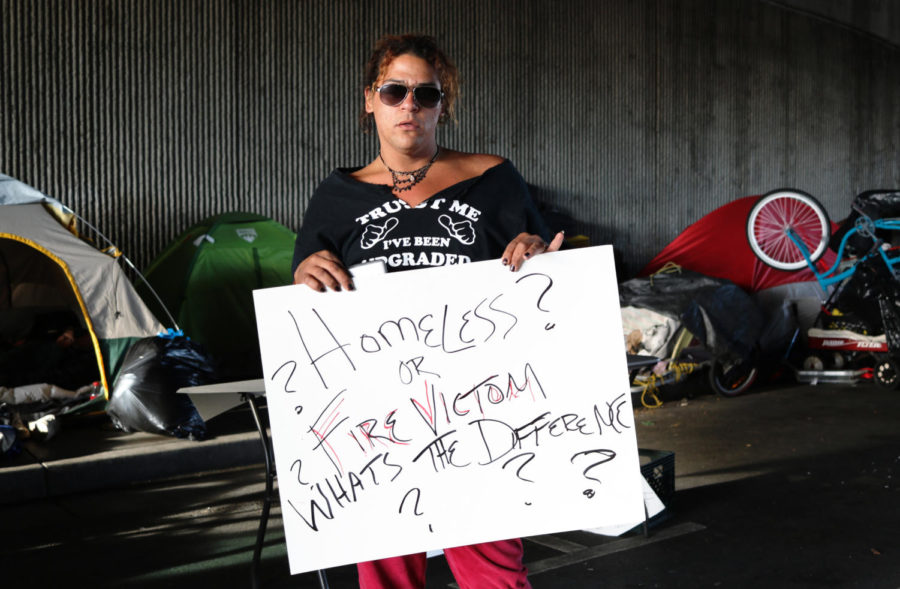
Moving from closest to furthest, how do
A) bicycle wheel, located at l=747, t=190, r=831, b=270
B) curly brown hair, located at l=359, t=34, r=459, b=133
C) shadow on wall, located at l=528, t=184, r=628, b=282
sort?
curly brown hair, located at l=359, t=34, r=459, b=133, bicycle wheel, located at l=747, t=190, r=831, b=270, shadow on wall, located at l=528, t=184, r=628, b=282

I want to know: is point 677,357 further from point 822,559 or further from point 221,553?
point 221,553

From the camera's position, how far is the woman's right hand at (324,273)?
1.71 m

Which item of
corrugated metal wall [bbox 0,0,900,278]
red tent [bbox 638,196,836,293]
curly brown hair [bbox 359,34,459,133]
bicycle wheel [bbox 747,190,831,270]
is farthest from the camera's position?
red tent [bbox 638,196,836,293]

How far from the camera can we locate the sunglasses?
1786 mm

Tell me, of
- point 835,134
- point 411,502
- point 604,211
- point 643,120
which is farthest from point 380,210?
point 835,134

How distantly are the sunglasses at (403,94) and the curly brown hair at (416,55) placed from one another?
0.19ft

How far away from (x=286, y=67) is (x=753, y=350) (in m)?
5.75

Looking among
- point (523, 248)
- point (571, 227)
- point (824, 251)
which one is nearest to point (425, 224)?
point (523, 248)

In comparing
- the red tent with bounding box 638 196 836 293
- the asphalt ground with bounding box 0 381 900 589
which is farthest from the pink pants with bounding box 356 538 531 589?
the red tent with bounding box 638 196 836 293

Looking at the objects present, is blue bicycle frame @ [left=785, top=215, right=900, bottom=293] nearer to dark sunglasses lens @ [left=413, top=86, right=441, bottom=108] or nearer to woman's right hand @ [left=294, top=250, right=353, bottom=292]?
dark sunglasses lens @ [left=413, top=86, right=441, bottom=108]

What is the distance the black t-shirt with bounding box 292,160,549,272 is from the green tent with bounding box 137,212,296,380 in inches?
239

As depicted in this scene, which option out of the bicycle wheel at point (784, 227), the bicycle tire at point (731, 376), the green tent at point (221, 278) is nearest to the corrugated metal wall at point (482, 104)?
the green tent at point (221, 278)

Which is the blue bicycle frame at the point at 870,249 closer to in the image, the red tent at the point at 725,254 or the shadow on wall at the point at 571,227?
the red tent at the point at 725,254

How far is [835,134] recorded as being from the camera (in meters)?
13.7
